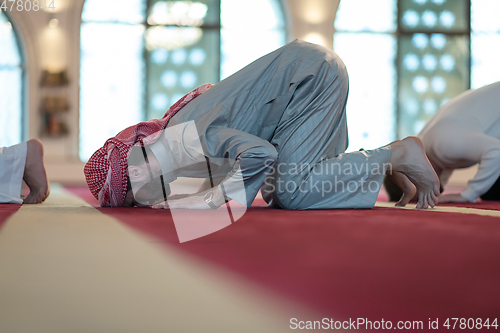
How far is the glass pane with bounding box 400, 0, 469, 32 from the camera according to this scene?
5906 mm

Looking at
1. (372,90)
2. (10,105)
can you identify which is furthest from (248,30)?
(10,105)

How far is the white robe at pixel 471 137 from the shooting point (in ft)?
5.48

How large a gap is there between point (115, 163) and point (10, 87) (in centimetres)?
519

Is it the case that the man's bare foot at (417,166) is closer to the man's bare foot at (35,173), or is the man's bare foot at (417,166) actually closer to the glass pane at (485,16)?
the man's bare foot at (35,173)

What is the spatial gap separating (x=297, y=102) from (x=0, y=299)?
0.93 metres

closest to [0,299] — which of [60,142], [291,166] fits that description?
[291,166]

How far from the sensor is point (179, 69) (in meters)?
5.66

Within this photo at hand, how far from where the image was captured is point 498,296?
2.43 feet

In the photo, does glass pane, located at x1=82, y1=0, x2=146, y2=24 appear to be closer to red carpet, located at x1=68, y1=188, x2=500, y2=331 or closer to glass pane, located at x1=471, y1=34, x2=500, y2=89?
glass pane, located at x1=471, y1=34, x2=500, y2=89

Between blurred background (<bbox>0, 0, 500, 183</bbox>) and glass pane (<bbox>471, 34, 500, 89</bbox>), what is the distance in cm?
1

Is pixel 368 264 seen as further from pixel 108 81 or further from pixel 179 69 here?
pixel 108 81

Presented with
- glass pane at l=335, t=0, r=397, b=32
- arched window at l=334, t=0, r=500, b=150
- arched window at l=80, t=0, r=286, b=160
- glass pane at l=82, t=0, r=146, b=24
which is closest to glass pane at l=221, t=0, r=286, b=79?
arched window at l=80, t=0, r=286, b=160

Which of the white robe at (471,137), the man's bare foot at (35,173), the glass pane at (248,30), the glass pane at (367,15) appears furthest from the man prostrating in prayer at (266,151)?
the glass pane at (367,15)

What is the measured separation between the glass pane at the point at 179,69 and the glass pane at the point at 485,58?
3.65 m
